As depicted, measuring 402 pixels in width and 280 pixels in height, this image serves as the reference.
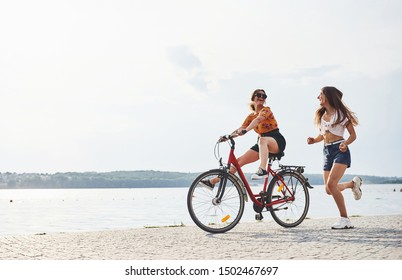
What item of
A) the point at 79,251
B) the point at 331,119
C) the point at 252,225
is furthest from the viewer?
the point at 252,225

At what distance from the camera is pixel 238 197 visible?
772 centimetres

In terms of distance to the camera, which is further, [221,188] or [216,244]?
[221,188]

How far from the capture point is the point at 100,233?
802cm

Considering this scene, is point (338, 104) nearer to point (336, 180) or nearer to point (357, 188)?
point (336, 180)

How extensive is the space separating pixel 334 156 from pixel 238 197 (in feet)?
5.69

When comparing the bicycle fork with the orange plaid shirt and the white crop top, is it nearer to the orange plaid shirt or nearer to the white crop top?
the orange plaid shirt

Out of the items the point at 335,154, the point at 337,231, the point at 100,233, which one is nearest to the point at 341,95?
the point at 335,154

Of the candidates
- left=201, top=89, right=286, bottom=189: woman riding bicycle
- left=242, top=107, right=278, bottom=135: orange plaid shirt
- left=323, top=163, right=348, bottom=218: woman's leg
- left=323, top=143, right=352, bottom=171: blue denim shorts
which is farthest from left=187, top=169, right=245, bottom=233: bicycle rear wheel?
left=323, top=143, right=352, bottom=171: blue denim shorts

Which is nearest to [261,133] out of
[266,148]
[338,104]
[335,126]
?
[266,148]
